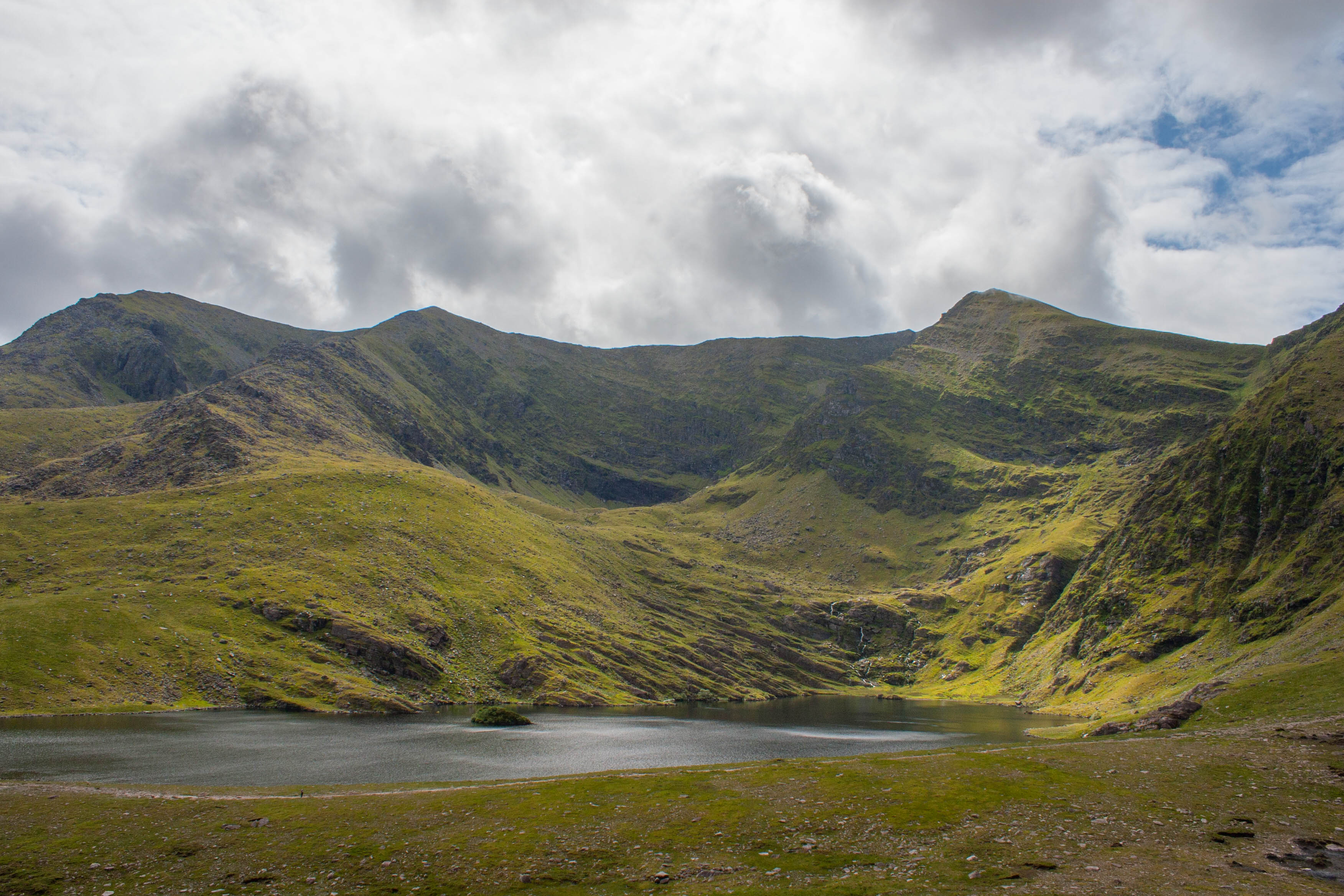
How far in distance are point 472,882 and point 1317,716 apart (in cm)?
7807

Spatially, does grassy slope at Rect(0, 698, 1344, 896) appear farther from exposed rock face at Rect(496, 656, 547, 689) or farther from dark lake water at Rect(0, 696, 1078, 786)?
exposed rock face at Rect(496, 656, 547, 689)

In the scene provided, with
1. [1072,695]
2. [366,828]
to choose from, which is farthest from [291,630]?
[1072,695]

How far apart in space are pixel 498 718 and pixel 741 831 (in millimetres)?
103435

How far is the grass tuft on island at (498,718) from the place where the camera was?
132 m

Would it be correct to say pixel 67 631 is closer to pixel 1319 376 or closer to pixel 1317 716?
pixel 1317 716

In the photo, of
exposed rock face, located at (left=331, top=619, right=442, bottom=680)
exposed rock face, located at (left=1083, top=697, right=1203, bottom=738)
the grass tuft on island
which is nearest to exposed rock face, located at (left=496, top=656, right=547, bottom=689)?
exposed rock face, located at (left=331, top=619, right=442, bottom=680)

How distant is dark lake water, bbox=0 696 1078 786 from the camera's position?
74.1 meters

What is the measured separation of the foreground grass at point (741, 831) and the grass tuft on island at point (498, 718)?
257 ft

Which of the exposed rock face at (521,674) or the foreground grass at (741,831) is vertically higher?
the foreground grass at (741,831)

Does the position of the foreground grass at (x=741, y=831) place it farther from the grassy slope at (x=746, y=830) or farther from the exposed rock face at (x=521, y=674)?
the exposed rock face at (x=521, y=674)

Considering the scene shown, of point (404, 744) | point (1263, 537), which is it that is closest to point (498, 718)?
point (404, 744)

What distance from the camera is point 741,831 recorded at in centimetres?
3941

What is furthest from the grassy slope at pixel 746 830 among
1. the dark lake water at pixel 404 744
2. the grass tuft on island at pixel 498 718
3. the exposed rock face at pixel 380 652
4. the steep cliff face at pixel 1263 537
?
the exposed rock face at pixel 380 652

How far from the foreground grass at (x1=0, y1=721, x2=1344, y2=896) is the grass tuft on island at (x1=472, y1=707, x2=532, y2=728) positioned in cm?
7823
